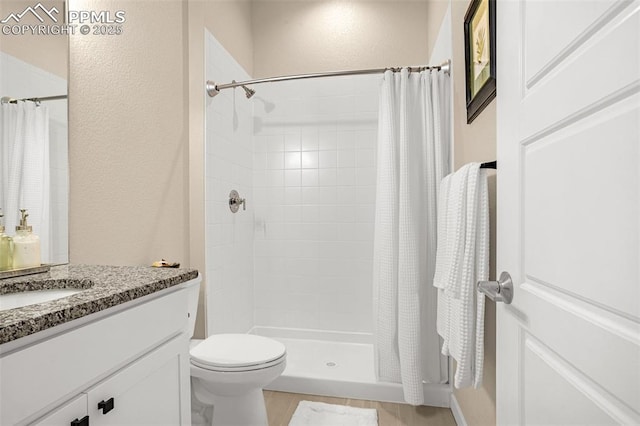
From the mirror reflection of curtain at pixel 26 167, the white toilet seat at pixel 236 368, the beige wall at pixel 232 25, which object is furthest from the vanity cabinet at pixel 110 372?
the beige wall at pixel 232 25

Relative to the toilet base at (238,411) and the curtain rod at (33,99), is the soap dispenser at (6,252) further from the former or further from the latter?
the toilet base at (238,411)

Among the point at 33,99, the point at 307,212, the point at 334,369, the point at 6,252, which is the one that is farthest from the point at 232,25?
the point at 334,369

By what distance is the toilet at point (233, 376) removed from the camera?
4.94ft

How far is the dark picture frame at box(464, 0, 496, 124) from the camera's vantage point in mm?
1214

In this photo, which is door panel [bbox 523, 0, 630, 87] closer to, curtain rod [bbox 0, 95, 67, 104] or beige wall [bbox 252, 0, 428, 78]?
curtain rod [bbox 0, 95, 67, 104]

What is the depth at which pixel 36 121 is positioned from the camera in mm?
1248

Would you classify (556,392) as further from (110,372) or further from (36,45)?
(36,45)

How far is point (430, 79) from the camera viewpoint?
206cm

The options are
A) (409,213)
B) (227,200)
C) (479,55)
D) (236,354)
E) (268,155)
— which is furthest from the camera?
(268,155)

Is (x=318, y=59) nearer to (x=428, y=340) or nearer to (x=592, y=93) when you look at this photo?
(x=428, y=340)

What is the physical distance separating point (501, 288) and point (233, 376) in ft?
3.73

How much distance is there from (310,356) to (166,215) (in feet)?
4.61

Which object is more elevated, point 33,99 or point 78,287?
point 33,99

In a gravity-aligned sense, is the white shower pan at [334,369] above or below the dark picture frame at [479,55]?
below
